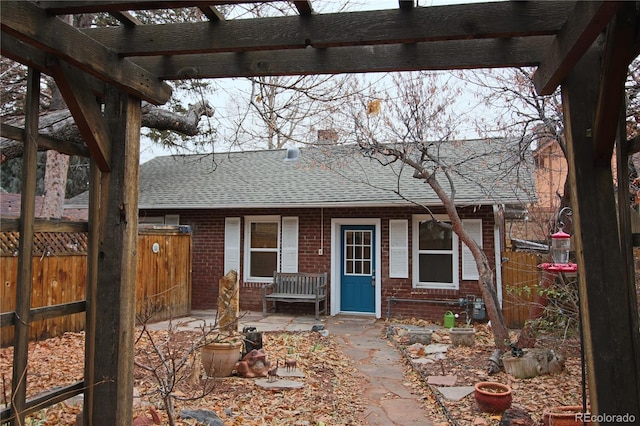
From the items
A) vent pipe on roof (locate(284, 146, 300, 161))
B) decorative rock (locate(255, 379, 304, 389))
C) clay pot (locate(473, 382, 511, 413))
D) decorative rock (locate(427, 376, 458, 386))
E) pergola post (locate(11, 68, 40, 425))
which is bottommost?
decorative rock (locate(427, 376, 458, 386))

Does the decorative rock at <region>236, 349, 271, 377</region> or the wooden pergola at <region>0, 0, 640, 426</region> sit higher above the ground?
the wooden pergola at <region>0, 0, 640, 426</region>

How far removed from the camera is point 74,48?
2502 mm

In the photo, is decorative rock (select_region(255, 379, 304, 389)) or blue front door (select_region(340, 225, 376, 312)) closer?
decorative rock (select_region(255, 379, 304, 389))

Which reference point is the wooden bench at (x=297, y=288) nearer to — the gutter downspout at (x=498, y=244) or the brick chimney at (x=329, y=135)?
the brick chimney at (x=329, y=135)

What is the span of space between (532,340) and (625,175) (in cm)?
487

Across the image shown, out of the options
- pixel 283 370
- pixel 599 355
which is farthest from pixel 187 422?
pixel 599 355

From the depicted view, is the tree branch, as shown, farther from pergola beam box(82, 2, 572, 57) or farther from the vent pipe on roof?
the vent pipe on roof

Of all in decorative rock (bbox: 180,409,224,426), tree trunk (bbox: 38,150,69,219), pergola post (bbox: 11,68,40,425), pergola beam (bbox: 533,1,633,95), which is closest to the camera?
pergola beam (bbox: 533,1,633,95)

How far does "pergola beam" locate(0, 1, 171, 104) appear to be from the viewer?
216 cm

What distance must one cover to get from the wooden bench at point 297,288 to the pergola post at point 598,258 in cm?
851

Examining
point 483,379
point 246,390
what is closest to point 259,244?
point 246,390

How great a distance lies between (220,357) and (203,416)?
5.32ft

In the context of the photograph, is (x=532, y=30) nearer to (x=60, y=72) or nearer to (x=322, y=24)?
(x=322, y=24)

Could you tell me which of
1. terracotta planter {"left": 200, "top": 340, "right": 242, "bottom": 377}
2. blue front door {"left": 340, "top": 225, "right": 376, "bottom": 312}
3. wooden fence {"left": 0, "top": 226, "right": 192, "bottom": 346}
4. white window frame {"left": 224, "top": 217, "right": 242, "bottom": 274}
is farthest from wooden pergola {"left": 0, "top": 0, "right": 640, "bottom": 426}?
white window frame {"left": 224, "top": 217, "right": 242, "bottom": 274}
